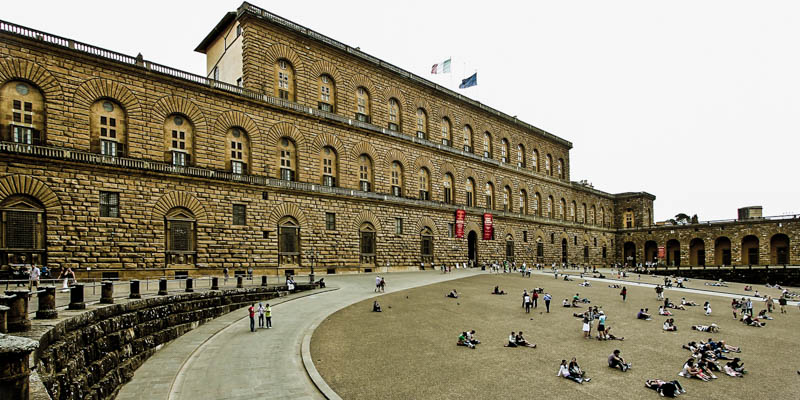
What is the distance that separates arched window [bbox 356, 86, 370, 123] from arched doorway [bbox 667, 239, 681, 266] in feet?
190

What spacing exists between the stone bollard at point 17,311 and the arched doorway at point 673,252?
3163 inches

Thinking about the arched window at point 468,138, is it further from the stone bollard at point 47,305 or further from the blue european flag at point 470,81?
the stone bollard at point 47,305

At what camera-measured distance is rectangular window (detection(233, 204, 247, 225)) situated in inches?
1173

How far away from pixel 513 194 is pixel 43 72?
47354mm

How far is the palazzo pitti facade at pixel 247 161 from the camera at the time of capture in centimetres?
2292

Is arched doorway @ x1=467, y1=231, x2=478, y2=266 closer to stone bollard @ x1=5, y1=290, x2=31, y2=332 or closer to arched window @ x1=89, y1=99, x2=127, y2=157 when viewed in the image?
arched window @ x1=89, y1=99, x2=127, y2=157

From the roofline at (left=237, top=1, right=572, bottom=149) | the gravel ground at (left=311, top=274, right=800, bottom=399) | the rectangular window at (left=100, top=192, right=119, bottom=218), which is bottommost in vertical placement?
the gravel ground at (left=311, top=274, right=800, bottom=399)

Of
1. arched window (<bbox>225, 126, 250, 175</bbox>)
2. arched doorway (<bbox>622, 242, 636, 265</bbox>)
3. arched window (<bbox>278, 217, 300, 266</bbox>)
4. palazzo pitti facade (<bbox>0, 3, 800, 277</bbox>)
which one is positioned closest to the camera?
palazzo pitti facade (<bbox>0, 3, 800, 277</bbox>)

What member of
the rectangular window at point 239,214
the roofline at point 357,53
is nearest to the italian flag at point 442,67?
the roofline at point 357,53

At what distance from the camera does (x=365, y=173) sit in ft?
127

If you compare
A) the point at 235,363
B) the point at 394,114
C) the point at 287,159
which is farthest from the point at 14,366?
the point at 394,114

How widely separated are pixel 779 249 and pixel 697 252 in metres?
9.95

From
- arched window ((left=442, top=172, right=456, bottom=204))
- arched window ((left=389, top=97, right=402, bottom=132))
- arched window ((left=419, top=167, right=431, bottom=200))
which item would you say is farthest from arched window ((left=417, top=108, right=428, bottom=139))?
arched window ((left=442, top=172, right=456, bottom=204))

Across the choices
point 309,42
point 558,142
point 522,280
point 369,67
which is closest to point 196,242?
point 309,42
